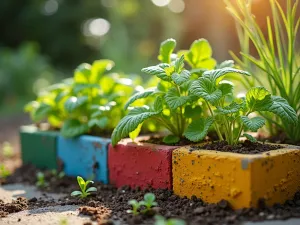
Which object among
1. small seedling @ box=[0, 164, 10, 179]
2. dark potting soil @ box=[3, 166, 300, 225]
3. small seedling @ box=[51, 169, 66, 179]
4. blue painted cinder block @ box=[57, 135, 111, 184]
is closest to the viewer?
dark potting soil @ box=[3, 166, 300, 225]

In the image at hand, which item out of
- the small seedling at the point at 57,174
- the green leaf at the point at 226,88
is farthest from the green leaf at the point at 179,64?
the small seedling at the point at 57,174

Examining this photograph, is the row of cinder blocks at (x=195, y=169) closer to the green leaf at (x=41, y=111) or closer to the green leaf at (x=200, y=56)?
the green leaf at (x=41, y=111)

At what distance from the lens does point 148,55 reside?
962 cm

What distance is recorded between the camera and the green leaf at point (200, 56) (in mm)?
2889

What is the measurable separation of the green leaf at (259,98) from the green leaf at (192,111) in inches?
16.2

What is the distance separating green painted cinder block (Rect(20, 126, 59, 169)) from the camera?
355 centimetres

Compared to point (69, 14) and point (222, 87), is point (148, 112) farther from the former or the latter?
point (69, 14)

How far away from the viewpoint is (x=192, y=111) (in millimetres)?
2674

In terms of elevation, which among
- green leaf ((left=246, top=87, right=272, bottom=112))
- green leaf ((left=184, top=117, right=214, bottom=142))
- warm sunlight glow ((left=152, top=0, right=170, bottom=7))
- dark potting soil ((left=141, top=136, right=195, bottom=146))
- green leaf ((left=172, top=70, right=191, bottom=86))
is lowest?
dark potting soil ((left=141, top=136, right=195, bottom=146))

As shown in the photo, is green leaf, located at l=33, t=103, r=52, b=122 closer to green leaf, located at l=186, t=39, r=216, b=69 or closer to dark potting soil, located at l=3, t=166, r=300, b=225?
dark potting soil, located at l=3, t=166, r=300, b=225

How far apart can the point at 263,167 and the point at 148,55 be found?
25.1 feet

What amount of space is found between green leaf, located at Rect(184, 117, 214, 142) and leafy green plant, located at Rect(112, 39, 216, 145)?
0.13m

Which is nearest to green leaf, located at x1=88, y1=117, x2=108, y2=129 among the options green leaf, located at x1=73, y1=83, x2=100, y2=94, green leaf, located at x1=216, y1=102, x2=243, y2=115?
green leaf, located at x1=73, y1=83, x2=100, y2=94

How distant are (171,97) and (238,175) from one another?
598mm
